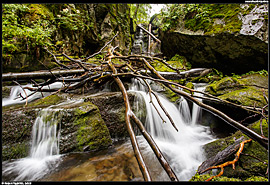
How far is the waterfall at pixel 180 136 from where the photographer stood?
263cm

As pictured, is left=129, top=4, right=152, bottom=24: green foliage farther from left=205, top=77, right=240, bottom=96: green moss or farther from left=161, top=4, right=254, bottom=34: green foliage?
left=205, top=77, right=240, bottom=96: green moss

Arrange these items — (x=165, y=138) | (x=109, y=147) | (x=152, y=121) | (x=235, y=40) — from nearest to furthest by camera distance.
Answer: (x=109, y=147) → (x=165, y=138) → (x=152, y=121) → (x=235, y=40)

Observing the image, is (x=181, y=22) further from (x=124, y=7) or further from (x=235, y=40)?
(x=124, y=7)

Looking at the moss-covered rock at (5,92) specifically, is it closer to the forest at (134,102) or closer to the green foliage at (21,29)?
the forest at (134,102)

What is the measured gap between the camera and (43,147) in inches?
108

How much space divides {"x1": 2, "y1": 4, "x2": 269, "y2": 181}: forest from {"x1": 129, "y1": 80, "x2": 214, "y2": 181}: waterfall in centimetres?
3

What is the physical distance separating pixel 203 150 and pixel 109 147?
2.20 m

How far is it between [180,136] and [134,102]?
1.81 m

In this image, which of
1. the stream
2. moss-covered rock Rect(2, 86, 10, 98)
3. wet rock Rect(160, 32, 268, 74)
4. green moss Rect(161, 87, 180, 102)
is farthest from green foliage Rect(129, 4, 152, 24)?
the stream

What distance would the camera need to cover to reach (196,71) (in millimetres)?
7117

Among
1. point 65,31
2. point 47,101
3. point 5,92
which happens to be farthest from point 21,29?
point 47,101

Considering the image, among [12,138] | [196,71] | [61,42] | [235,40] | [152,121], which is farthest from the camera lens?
[196,71]

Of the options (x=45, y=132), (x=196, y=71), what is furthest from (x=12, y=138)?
(x=196, y=71)

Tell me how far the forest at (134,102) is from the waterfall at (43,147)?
0.02 meters
